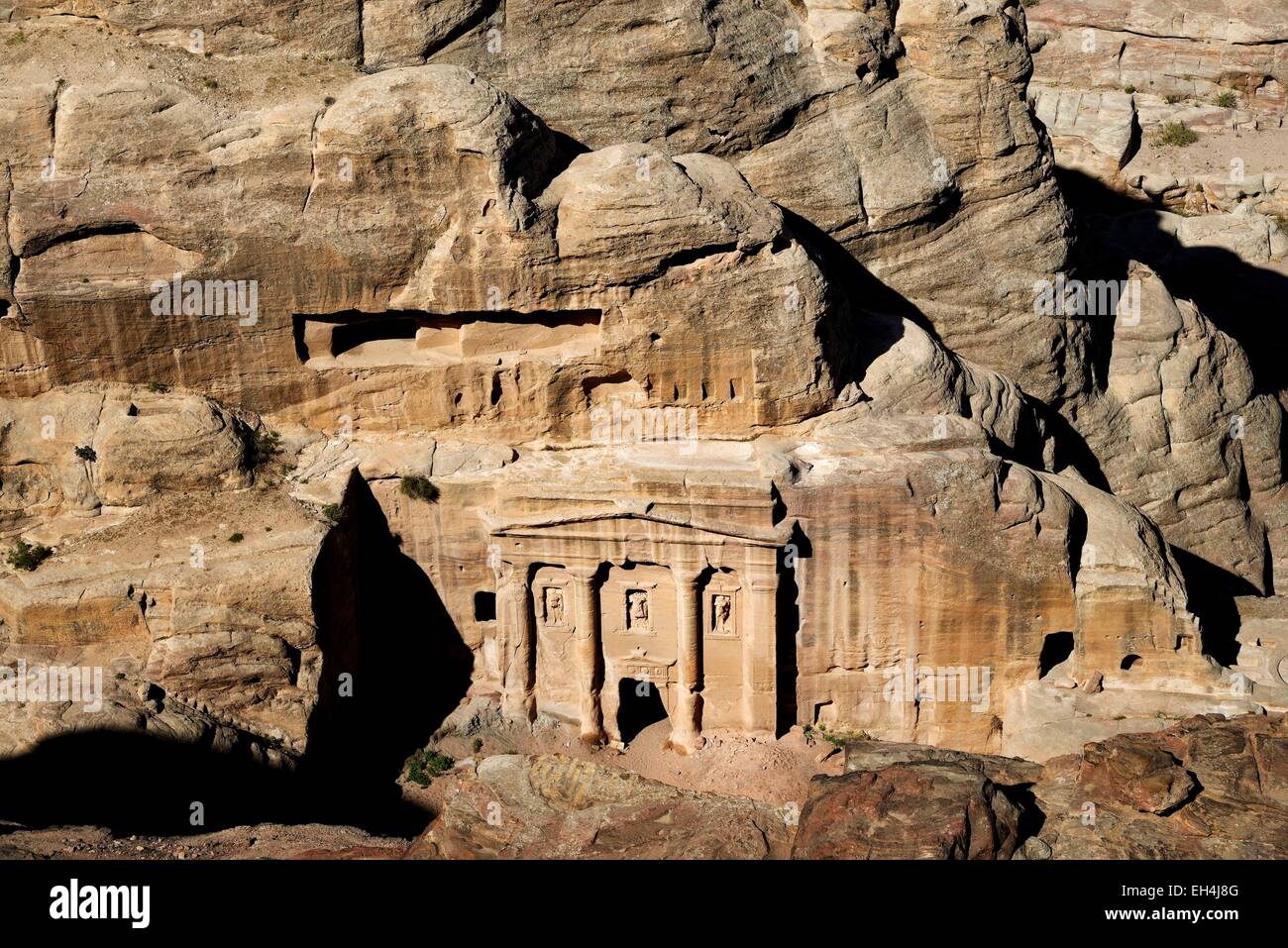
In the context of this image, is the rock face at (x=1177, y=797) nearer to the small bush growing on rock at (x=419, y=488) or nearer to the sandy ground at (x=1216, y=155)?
the small bush growing on rock at (x=419, y=488)

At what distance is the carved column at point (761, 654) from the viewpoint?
84.1 feet

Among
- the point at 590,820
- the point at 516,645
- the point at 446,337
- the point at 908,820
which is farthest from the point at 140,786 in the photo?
the point at 908,820

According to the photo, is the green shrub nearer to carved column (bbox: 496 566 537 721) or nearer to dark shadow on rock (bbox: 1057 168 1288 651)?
carved column (bbox: 496 566 537 721)

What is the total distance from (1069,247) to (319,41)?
1500 centimetres

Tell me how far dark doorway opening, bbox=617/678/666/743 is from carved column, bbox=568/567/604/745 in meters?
0.45

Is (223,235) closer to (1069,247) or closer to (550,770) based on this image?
(550,770)

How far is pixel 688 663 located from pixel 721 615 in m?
0.98

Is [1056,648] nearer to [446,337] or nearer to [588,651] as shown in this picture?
[588,651]

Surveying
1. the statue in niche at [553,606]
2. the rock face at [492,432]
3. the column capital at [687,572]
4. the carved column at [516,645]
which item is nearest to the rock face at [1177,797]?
the rock face at [492,432]

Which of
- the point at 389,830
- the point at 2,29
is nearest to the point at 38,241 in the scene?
the point at 2,29

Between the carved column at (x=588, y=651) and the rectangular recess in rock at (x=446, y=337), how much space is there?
4.02m

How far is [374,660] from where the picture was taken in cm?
2769

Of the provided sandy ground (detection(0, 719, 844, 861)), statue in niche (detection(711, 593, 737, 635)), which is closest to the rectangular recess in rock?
statue in niche (detection(711, 593, 737, 635))

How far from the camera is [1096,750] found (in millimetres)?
23578
